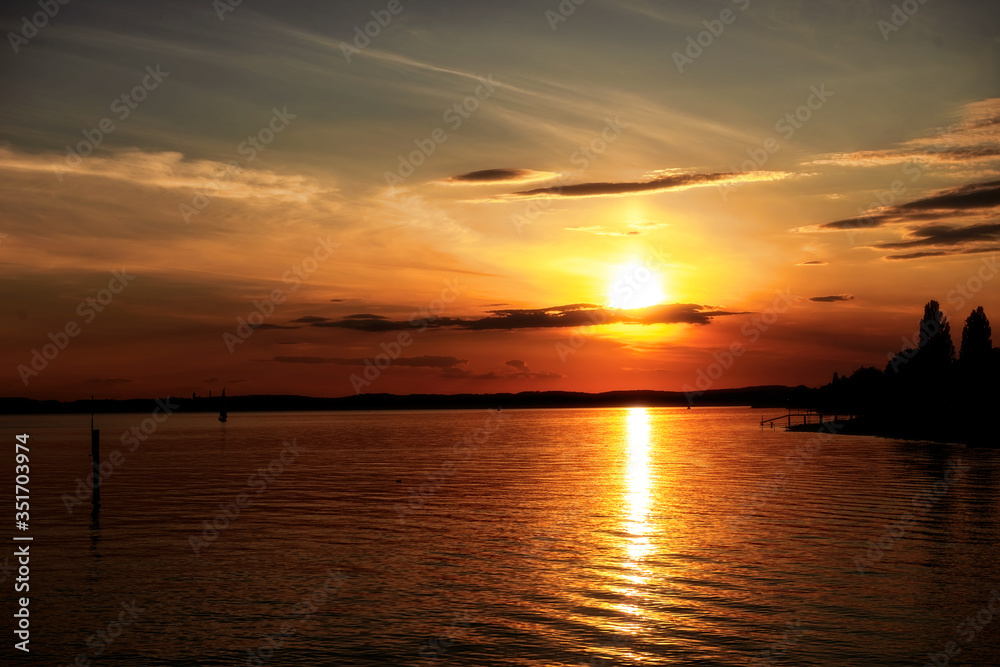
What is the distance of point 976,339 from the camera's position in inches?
5768

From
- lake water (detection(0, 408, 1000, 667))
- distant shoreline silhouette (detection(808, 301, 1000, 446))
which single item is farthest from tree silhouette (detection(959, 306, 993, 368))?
lake water (detection(0, 408, 1000, 667))

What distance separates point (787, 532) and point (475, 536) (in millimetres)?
17041

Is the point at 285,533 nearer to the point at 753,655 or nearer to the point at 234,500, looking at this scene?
the point at 234,500

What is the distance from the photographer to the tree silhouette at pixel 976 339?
476ft

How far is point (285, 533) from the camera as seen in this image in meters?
44.2

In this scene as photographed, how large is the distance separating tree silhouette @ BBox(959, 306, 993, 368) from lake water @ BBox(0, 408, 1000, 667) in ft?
280

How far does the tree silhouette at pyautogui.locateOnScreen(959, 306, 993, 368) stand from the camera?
145m

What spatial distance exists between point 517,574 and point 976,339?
141426mm
